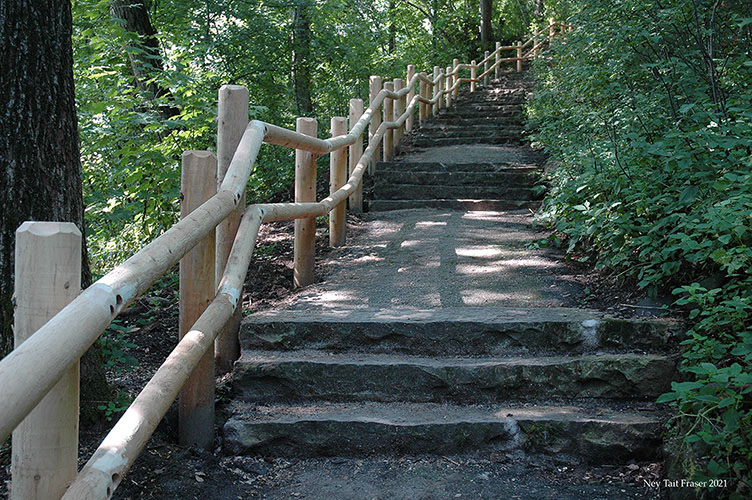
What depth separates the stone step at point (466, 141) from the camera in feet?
35.2

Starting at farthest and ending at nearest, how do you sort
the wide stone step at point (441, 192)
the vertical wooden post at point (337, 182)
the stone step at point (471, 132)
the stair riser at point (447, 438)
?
the stone step at point (471, 132)
the wide stone step at point (441, 192)
the vertical wooden post at point (337, 182)
the stair riser at point (447, 438)

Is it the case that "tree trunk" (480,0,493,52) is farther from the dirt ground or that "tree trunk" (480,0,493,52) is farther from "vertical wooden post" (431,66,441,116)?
the dirt ground

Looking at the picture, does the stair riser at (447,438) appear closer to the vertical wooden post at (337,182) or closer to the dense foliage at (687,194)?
the dense foliage at (687,194)

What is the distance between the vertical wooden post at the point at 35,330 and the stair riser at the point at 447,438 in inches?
58.3

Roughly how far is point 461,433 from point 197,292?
137 centimetres

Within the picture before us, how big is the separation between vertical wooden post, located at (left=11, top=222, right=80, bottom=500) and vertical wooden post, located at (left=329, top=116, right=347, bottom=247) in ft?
13.4

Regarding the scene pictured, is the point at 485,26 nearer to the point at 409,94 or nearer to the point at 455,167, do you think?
the point at 409,94

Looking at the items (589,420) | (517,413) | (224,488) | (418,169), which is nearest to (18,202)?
(224,488)

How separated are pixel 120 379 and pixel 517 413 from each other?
77.0 inches

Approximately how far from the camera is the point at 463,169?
27.5 ft

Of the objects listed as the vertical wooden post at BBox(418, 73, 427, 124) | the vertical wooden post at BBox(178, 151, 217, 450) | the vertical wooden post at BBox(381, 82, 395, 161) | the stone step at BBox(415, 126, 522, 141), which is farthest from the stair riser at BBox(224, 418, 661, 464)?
the vertical wooden post at BBox(418, 73, 427, 124)

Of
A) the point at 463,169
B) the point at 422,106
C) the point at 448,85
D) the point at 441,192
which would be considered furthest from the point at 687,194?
the point at 448,85

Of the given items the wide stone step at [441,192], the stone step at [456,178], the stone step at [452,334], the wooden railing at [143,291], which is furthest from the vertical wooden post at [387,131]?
the stone step at [452,334]

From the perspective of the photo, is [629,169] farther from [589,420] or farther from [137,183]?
[137,183]
